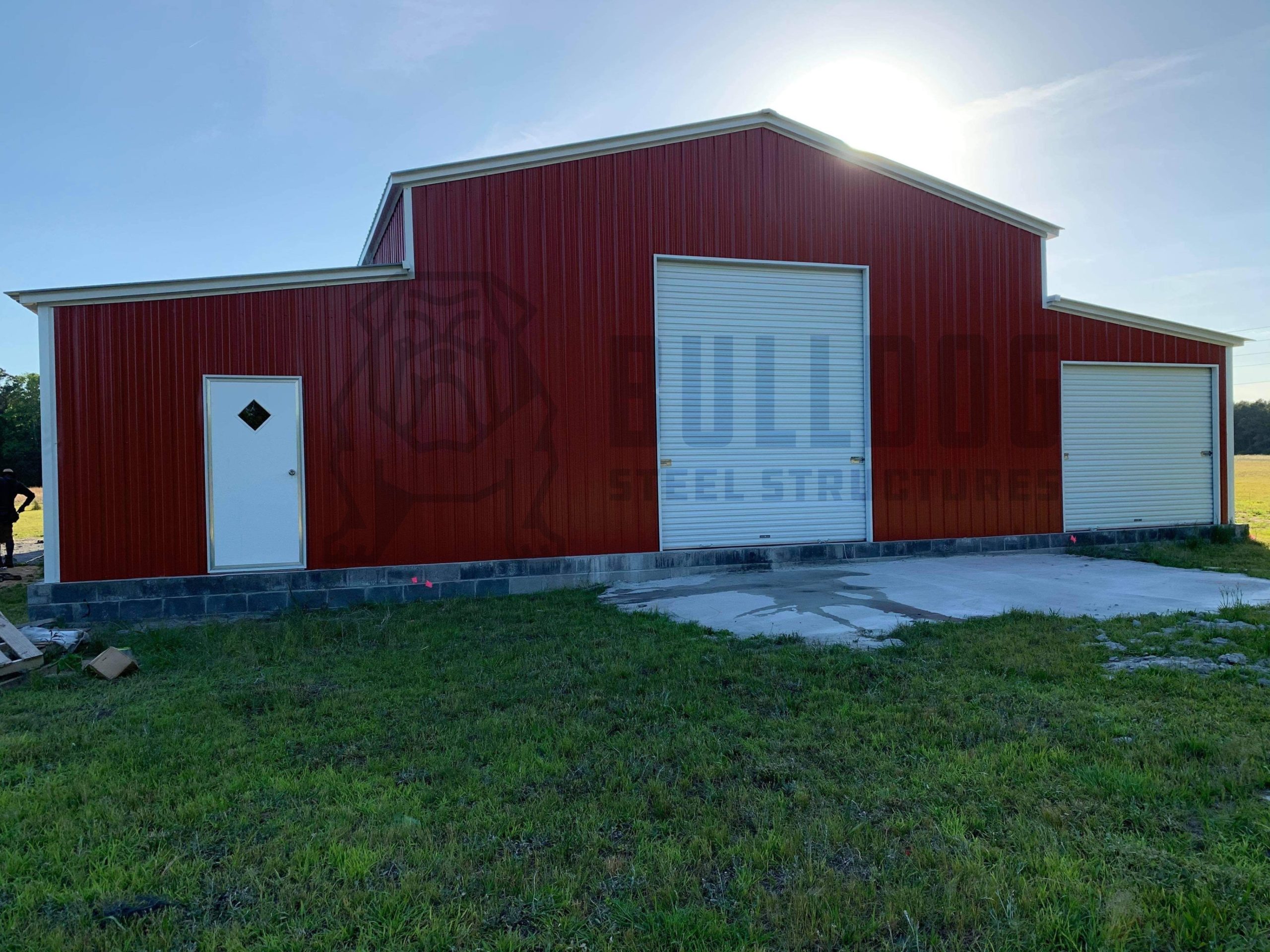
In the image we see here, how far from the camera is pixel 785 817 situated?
10.2 ft

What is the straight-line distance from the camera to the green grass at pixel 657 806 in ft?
7.98

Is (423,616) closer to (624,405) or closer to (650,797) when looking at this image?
(624,405)

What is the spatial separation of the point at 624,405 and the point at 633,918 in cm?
792

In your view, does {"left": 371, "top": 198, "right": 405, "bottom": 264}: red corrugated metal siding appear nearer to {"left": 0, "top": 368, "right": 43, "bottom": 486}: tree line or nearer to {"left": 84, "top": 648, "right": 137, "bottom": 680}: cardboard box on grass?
{"left": 84, "top": 648, "right": 137, "bottom": 680}: cardboard box on grass

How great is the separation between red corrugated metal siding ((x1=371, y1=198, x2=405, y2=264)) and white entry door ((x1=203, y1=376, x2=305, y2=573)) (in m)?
2.37

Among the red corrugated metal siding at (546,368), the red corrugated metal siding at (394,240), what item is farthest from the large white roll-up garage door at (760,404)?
the red corrugated metal siding at (394,240)

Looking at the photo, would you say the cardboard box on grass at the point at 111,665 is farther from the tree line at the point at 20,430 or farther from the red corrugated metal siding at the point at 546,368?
the tree line at the point at 20,430

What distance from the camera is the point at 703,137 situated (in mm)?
10391

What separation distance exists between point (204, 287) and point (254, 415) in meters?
1.48

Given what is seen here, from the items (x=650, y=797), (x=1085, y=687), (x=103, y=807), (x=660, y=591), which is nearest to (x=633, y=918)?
(x=650, y=797)

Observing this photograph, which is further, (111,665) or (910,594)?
(910,594)

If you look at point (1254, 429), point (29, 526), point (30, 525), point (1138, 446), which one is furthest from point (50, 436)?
point (1254, 429)

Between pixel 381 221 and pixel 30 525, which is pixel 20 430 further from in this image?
pixel 381 221

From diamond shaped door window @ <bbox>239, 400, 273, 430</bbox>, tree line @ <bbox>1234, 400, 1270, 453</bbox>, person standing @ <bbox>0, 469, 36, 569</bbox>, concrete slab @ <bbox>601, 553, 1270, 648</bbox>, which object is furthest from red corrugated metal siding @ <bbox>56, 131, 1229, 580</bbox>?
tree line @ <bbox>1234, 400, 1270, 453</bbox>
